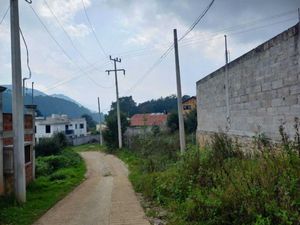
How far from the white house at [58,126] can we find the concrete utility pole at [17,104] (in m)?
36.1

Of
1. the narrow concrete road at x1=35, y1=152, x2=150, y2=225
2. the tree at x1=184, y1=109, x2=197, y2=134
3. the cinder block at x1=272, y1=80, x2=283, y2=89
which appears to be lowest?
the narrow concrete road at x1=35, y1=152, x2=150, y2=225

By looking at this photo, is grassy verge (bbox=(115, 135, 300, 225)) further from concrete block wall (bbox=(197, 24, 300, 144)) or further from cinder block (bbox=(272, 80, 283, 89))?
cinder block (bbox=(272, 80, 283, 89))

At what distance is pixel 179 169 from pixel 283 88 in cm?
329

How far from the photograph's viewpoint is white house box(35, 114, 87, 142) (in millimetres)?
52125

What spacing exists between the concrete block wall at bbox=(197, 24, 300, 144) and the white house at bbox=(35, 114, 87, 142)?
118 ft

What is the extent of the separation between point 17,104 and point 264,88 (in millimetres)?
6894

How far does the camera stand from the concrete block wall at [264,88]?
808cm

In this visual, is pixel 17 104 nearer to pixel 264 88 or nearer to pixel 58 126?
pixel 264 88

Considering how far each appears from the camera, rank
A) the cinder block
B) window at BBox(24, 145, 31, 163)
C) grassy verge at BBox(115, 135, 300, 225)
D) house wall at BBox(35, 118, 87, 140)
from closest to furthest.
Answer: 1. grassy verge at BBox(115, 135, 300, 225)
2. the cinder block
3. window at BBox(24, 145, 31, 163)
4. house wall at BBox(35, 118, 87, 140)

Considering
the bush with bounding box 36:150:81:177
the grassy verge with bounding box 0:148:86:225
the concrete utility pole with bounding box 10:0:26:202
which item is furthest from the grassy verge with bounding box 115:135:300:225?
the bush with bounding box 36:150:81:177

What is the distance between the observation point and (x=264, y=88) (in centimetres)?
965

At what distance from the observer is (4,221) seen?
305 inches

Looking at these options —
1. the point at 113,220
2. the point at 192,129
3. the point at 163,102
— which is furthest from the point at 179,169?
the point at 163,102

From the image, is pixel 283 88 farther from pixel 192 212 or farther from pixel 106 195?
pixel 106 195
